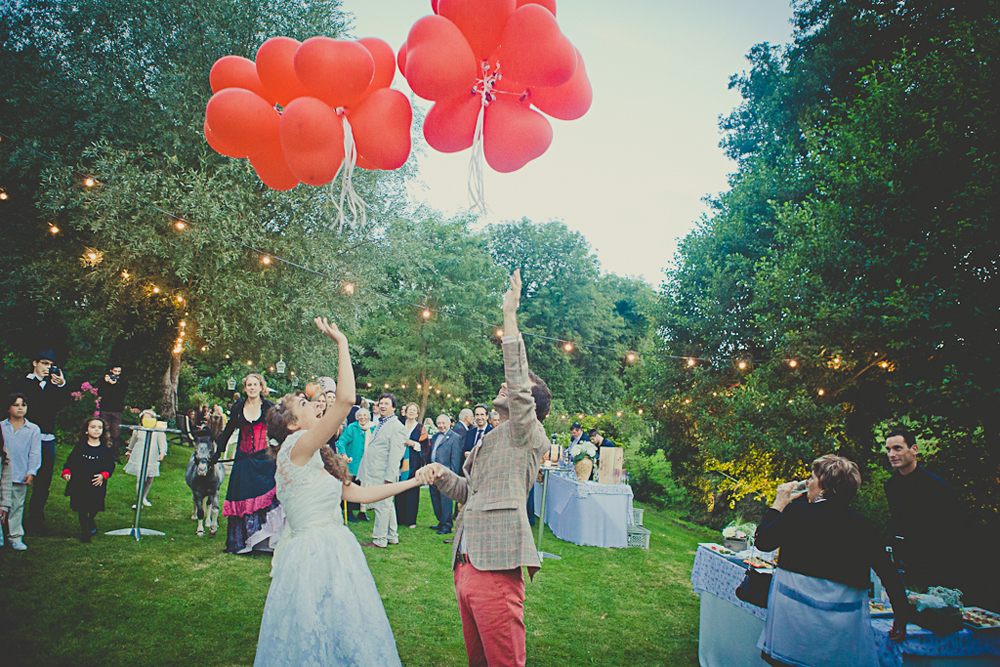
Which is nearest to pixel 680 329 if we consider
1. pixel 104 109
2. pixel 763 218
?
pixel 763 218

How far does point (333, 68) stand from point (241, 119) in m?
0.53

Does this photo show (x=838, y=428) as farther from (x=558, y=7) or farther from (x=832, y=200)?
(x=558, y=7)

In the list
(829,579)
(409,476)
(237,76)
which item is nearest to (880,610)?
(829,579)

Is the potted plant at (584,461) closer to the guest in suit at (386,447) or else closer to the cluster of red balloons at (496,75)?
the guest in suit at (386,447)

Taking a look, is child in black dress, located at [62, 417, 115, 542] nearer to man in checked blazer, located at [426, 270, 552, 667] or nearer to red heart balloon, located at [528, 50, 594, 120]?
man in checked blazer, located at [426, 270, 552, 667]

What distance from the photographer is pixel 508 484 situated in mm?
2303

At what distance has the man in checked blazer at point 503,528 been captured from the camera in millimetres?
2166

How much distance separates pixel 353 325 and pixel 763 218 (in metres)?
8.91

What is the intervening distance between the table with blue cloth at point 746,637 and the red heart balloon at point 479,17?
3.50 m

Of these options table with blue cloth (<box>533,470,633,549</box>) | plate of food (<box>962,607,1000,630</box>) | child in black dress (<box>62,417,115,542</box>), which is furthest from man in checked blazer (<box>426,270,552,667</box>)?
table with blue cloth (<box>533,470,633,549</box>)

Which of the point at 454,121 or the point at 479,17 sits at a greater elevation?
the point at 479,17

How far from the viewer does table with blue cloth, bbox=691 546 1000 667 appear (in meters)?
2.87

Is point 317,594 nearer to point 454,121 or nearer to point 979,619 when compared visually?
point 454,121

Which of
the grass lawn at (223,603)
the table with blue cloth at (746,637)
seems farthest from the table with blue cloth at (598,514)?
the table with blue cloth at (746,637)
